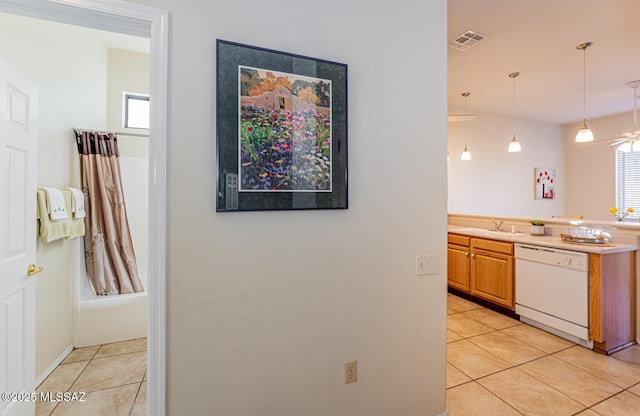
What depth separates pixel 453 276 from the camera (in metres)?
4.22

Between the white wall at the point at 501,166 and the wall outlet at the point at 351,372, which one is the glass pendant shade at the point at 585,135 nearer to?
the white wall at the point at 501,166

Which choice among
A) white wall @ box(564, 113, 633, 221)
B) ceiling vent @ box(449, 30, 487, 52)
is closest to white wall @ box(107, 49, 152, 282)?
ceiling vent @ box(449, 30, 487, 52)

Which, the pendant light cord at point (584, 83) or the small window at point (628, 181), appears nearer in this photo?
the pendant light cord at point (584, 83)

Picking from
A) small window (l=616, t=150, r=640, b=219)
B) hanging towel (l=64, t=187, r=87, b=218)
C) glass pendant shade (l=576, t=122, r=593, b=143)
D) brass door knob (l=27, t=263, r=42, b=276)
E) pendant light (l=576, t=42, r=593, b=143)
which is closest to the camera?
brass door knob (l=27, t=263, r=42, b=276)

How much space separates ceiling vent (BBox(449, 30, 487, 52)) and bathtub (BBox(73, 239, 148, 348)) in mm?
4160

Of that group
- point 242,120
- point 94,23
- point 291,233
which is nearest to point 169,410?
point 291,233

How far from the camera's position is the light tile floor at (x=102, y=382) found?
1.92 metres

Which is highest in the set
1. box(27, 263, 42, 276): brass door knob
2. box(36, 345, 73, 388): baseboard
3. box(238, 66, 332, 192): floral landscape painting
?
box(238, 66, 332, 192): floral landscape painting

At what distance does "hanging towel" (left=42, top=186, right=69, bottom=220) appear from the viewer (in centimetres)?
219

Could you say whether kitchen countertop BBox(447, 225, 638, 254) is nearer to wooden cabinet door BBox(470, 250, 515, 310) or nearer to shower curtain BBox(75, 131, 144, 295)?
wooden cabinet door BBox(470, 250, 515, 310)

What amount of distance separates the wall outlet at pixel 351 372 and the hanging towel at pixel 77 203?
258 centimetres

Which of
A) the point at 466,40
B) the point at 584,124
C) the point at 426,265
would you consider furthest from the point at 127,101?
the point at 584,124

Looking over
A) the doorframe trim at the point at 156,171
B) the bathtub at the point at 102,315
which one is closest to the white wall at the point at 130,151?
the bathtub at the point at 102,315

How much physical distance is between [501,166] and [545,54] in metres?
2.72
